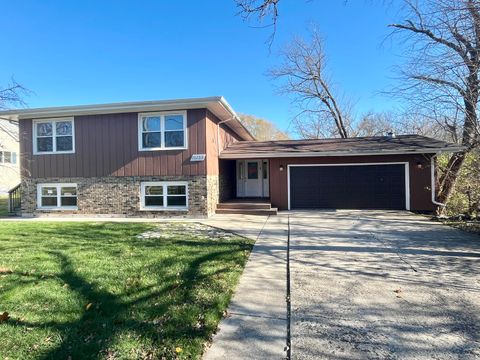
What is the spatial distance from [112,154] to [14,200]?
233 inches

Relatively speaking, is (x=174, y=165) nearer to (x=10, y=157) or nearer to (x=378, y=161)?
(x=378, y=161)

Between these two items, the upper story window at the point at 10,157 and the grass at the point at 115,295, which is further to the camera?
the upper story window at the point at 10,157

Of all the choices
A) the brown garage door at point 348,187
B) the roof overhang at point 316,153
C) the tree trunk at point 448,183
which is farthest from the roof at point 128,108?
the tree trunk at point 448,183

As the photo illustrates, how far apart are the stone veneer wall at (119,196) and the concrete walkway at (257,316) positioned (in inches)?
222

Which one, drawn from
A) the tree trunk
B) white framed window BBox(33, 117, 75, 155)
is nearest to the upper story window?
white framed window BBox(33, 117, 75, 155)

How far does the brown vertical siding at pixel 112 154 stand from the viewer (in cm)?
1092

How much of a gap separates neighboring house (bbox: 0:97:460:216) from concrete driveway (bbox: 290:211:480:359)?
525 cm

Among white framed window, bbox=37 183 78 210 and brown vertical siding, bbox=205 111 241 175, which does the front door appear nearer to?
brown vertical siding, bbox=205 111 241 175

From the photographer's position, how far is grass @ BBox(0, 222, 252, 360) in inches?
99.9

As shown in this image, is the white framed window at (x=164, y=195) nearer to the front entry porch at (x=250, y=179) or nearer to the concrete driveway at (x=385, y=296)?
the front entry porch at (x=250, y=179)

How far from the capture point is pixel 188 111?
10.9m

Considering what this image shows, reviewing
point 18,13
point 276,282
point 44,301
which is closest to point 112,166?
point 18,13

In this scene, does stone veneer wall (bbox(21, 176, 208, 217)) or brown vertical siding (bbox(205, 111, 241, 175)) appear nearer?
stone veneer wall (bbox(21, 176, 208, 217))

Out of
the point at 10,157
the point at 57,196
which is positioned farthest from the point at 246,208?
the point at 10,157
